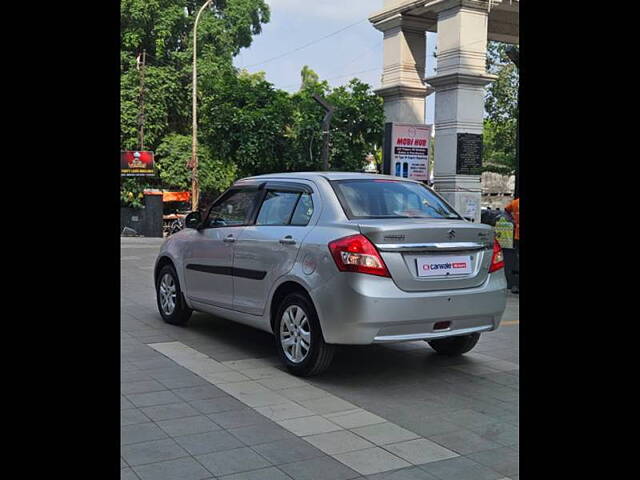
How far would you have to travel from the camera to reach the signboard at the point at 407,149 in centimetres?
1435

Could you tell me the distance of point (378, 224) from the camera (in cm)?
541

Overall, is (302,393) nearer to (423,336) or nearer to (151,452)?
(423,336)

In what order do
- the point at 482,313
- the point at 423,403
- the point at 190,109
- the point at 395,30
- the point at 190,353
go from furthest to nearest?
1. the point at 190,109
2. the point at 395,30
3. the point at 190,353
4. the point at 482,313
5. the point at 423,403

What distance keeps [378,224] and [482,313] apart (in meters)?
1.16

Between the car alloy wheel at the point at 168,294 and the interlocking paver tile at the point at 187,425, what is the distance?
3336 millimetres

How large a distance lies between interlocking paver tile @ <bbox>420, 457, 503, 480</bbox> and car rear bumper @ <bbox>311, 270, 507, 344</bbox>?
1.45 meters

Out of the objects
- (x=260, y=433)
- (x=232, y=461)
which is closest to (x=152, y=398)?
(x=260, y=433)

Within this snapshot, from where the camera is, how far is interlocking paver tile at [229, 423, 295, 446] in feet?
13.8

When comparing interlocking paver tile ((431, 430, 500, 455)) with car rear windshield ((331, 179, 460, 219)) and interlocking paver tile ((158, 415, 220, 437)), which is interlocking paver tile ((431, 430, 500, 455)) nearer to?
interlocking paver tile ((158, 415, 220, 437))

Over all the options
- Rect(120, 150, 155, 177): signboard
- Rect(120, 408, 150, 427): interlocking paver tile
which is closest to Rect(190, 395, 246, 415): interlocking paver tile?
Rect(120, 408, 150, 427): interlocking paver tile

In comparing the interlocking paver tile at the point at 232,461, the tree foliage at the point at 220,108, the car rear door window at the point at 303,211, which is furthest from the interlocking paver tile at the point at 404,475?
the tree foliage at the point at 220,108
